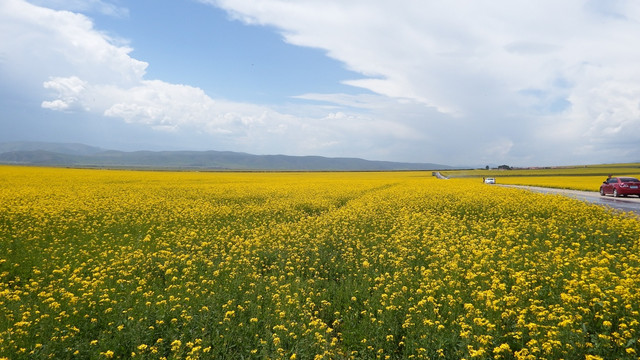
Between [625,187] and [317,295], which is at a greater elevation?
[625,187]

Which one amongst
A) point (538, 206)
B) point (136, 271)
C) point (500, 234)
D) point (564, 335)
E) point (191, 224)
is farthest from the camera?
point (538, 206)

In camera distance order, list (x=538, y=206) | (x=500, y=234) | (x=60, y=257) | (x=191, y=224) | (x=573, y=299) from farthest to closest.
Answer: (x=538, y=206)
(x=191, y=224)
(x=500, y=234)
(x=60, y=257)
(x=573, y=299)

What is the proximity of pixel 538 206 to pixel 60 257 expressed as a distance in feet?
67.8

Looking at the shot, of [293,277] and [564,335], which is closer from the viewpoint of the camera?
[564,335]

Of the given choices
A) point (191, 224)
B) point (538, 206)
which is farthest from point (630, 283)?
point (191, 224)

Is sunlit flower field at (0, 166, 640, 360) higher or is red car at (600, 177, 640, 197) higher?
red car at (600, 177, 640, 197)

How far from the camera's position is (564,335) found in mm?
5207

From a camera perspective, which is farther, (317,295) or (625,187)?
(625,187)

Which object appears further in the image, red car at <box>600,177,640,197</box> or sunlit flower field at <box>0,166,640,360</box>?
red car at <box>600,177,640,197</box>

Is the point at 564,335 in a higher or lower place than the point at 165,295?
higher

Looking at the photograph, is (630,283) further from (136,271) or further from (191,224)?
(191,224)

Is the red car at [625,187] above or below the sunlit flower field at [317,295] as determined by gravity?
above

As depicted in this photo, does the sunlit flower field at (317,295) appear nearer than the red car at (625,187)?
Yes

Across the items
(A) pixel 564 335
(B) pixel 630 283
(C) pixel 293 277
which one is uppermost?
(B) pixel 630 283
